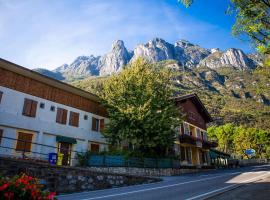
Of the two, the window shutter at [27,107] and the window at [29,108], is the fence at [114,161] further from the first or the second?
the window shutter at [27,107]

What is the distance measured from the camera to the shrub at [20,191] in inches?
129

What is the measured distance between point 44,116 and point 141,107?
9.13 m

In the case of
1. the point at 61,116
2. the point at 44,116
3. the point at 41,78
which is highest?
the point at 41,78

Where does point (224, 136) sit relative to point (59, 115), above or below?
above

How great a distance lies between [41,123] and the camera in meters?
21.1

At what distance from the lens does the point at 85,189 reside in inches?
496

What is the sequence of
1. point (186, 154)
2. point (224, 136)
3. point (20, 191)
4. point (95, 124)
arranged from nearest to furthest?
1. point (20, 191)
2. point (95, 124)
3. point (186, 154)
4. point (224, 136)

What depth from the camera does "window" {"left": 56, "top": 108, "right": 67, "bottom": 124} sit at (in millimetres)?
22820

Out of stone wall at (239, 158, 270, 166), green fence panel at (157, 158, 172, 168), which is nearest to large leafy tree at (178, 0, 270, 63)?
green fence panel at (157, 158, 172, 168)

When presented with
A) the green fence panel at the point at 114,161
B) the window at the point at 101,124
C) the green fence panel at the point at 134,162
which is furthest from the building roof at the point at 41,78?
the green fence panel at the point at 134,162

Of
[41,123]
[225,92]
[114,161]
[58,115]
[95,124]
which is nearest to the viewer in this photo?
[41,123]

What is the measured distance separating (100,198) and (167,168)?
16911mm

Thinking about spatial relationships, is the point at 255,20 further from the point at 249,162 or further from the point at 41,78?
the point at 249,162

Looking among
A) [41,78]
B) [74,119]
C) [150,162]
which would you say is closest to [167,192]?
[150,162]
